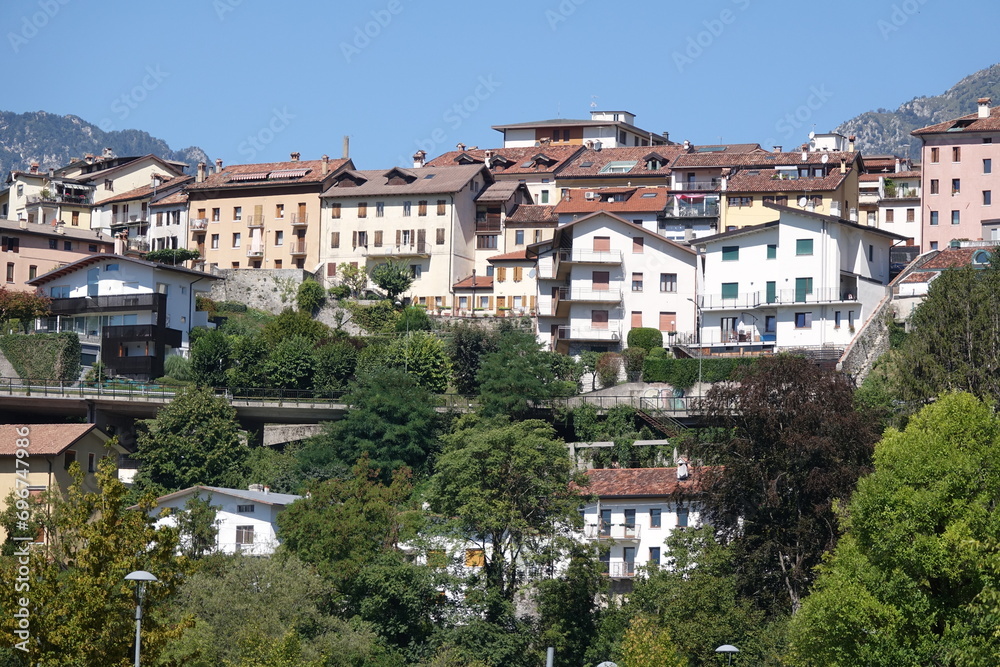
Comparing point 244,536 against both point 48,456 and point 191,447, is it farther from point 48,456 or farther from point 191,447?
point 48,456

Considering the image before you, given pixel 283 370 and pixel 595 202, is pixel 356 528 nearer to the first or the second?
pixel 283 370

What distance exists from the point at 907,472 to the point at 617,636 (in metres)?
16.5

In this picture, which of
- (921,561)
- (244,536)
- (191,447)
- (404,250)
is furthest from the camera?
(404,250)

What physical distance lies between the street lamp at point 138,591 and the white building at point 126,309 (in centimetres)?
5141

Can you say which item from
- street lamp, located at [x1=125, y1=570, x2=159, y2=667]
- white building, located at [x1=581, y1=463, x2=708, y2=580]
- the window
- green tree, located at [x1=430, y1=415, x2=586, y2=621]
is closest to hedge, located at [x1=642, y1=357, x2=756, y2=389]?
white building, located at [x1=581, y1=463, x2=708, y2=580]

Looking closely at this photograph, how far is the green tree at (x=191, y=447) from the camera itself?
68.9m

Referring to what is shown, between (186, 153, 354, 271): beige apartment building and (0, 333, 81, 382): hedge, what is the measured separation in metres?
19.6

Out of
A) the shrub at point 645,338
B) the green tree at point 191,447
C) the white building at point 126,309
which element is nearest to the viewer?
the green tree at point 191,447

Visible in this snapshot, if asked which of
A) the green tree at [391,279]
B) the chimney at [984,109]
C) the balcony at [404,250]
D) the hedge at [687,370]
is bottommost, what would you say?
the hedge at [687,370]

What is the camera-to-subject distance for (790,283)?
78.5 metres

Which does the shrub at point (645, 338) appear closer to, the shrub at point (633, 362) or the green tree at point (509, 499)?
the shrub at point (633, 362)

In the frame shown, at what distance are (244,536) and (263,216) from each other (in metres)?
44.4

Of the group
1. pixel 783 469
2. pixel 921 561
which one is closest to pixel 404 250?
pixel 783 469

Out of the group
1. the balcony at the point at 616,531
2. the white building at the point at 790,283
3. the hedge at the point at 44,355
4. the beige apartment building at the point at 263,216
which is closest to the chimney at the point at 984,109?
the white building at the point at 790,283
